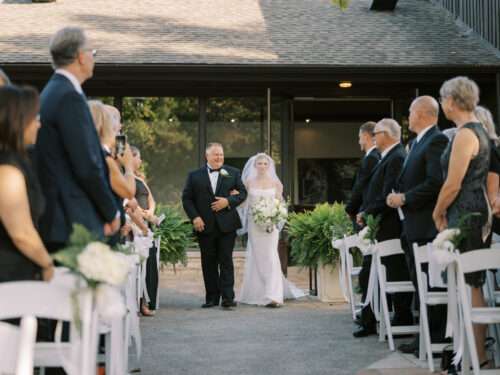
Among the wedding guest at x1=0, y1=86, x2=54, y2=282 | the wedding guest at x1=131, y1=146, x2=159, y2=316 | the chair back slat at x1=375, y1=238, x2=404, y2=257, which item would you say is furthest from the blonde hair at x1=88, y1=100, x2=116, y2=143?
the wedding guest at x1=131, y1=146, x2=159, y2=316

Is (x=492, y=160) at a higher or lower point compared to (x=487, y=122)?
lower

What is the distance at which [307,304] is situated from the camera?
11.5 metres

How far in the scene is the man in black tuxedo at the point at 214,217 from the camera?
1125 cm

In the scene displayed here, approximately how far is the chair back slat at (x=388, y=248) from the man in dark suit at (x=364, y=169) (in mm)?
1150

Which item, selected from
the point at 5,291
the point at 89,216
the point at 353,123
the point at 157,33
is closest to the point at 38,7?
the point at 157,33

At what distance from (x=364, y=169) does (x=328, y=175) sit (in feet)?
44.0

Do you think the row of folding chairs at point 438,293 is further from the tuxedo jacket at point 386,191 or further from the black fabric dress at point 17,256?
the black fabric dress at point 17,256

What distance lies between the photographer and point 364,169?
8.72 metres

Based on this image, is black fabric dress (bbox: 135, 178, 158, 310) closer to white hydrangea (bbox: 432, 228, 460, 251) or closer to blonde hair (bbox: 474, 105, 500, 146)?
blonde hair (bbox: 474, 105, 500, 146)

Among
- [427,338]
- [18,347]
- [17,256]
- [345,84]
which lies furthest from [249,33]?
[18,347]

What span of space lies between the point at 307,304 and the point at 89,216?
724cm

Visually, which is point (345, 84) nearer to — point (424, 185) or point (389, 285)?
point (389, 285)

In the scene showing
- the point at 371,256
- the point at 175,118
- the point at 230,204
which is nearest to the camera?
the point at 371,256

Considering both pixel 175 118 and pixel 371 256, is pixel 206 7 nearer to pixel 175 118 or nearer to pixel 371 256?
pixel 175 118
